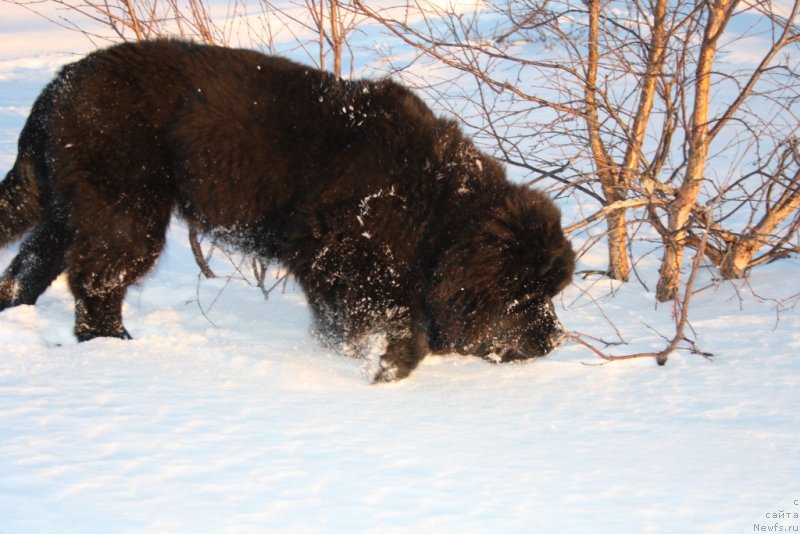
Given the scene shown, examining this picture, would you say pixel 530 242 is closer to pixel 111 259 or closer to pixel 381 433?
pixel 381 433

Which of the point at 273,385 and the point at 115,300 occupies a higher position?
the point at 115,300

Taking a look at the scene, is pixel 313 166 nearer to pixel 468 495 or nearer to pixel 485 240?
pixel 485 240

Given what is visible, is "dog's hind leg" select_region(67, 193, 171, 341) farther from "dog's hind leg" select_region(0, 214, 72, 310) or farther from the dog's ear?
the dog's ear

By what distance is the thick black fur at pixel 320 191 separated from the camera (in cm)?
375

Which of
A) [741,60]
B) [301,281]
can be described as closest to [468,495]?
[301,281]

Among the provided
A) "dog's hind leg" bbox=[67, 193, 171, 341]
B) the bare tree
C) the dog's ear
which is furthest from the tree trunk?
"dog's hind leg" bbox=[67, 193, 171, 341]

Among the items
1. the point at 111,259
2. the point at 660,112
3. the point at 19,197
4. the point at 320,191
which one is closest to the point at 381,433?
the point at 320,191

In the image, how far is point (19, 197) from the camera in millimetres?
4051

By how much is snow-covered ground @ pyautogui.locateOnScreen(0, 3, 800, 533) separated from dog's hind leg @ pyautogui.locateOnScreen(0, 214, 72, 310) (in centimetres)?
16

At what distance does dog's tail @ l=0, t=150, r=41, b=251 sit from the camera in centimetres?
404

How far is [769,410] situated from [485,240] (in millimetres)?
1440

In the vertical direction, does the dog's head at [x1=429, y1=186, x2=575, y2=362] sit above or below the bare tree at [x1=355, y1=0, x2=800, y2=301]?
below

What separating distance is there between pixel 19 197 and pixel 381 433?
2.47 m

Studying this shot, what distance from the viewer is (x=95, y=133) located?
376cm
